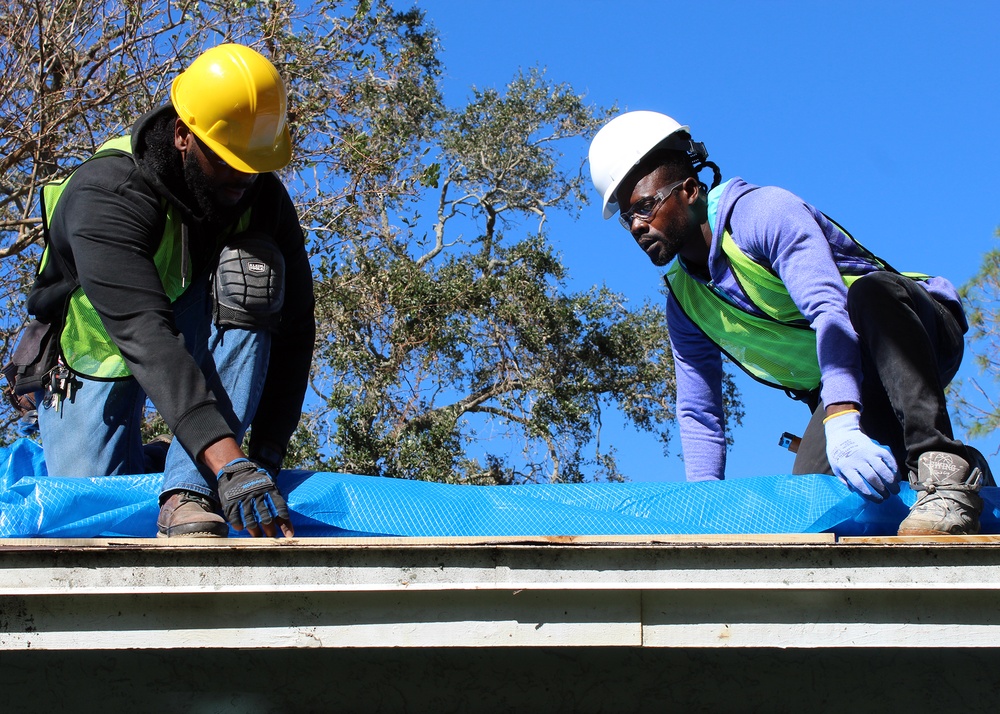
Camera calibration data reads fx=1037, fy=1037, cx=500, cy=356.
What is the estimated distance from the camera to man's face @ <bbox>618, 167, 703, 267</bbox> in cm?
336

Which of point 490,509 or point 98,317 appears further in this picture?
point 98,317

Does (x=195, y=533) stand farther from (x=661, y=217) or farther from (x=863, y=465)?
(x=661, y=217)

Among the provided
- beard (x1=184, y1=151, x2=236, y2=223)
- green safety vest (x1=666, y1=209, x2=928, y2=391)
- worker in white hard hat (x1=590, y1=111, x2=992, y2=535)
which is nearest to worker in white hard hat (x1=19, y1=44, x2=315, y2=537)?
beard (x1=184, y1=151, x2=236, y2=223)

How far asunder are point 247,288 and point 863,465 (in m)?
1.62

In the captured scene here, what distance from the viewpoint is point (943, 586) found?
6.71 feet

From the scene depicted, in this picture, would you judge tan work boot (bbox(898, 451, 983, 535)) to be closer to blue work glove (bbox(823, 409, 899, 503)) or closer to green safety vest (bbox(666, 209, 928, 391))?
blue work glove (bbox(823, 409, 899, 503))

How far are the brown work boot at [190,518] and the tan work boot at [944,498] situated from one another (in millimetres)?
1576

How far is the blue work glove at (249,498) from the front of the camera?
236cm

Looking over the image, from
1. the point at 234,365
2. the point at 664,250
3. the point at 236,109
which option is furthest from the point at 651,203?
the point at 234,365

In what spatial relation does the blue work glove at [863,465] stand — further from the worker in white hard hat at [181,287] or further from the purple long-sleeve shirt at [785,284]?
the worker in white hard hat at [181,287]

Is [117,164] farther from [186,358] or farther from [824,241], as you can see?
[824,241]

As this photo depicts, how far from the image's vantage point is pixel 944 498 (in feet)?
7.84

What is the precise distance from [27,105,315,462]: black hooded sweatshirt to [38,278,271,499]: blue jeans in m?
0.08

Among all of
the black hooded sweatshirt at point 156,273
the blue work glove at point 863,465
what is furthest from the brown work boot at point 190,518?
the blue work glove at point 863,465
